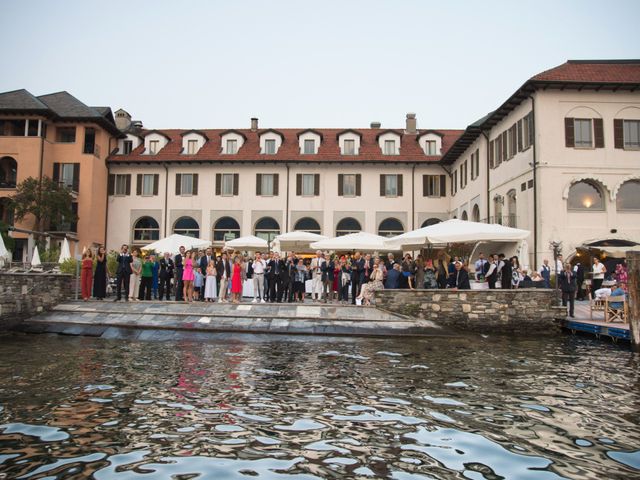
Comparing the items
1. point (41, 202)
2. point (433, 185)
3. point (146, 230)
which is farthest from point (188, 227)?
point (433, 185)

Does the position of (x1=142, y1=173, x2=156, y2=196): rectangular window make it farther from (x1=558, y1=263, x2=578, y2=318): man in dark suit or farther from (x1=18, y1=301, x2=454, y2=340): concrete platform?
(x1=558, y1=263, x2=578, y2=318): man in dark suit

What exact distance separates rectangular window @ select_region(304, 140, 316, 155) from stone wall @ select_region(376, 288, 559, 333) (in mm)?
23301

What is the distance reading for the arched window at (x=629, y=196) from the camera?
24297 mm

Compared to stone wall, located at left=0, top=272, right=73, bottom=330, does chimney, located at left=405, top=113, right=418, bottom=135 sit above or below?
above

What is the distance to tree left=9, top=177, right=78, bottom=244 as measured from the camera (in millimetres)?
33375

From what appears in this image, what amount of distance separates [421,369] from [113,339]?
8882 mm

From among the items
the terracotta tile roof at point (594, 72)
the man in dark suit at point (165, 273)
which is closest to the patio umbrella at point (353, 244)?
the man in dark suit at point (165, 273)

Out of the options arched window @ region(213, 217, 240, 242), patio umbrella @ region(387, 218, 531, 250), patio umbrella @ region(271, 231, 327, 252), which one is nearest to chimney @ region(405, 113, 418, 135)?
arched window @ region(213, 217, 240, 242)

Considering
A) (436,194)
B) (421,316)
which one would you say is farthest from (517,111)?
(421,316)

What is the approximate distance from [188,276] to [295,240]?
20.9 ft

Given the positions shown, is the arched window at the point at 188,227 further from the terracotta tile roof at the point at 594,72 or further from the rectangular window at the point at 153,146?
the terracotta tile roof at the point at 594,72

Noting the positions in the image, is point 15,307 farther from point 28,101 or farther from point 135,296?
point 28,101

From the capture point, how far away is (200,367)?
1047cm

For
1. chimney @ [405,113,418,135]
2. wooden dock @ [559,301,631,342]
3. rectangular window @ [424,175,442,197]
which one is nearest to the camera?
wooden dock @ [559,301,631,342]
